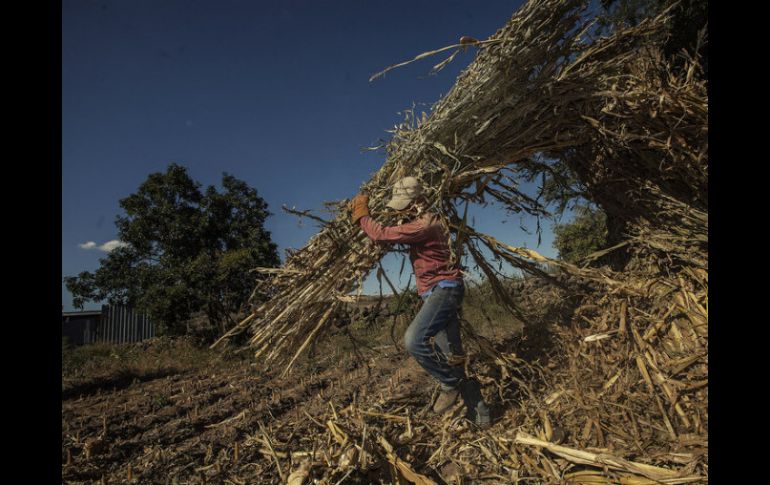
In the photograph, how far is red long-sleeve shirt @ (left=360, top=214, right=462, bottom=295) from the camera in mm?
2252

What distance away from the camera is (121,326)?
39.8 ft

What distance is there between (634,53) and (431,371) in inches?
103

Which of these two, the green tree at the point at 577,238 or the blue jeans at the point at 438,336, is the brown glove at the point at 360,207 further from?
the green tree at the point at 577,238

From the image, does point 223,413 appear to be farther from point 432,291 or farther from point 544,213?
point 544,213

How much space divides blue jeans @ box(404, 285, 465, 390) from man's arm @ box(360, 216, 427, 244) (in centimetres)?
37

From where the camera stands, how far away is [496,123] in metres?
2.53

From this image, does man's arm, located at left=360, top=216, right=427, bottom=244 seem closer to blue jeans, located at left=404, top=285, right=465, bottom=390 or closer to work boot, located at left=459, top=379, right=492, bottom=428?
blue jeans, located at left=404, top=285, right=465, bottom=390

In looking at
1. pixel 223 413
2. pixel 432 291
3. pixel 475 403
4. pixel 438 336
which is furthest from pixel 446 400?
pixel 223 413

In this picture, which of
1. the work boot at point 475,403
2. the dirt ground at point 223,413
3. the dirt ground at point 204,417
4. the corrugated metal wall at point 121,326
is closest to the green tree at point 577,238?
the dirt ground at point 223,413

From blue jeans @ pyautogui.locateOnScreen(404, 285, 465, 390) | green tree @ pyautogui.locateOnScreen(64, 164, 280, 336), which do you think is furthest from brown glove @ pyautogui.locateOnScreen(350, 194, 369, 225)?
green tree @ pyautogui.locateOnScreen(64, 164, 280, 336)

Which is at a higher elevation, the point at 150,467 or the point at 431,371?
the point at 431,371

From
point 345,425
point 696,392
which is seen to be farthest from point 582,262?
point 345,425

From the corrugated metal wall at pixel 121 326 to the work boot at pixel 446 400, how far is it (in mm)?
12598
